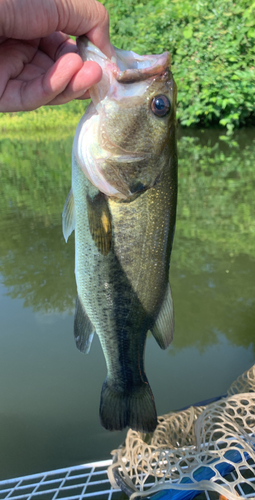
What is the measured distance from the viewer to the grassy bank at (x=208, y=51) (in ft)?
26.6

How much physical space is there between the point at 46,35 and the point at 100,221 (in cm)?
69

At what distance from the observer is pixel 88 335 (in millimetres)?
1647

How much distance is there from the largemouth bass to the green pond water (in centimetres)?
79

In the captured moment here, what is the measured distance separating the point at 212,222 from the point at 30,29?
3397 mm

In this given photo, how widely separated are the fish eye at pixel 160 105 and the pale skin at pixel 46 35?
0.71 feet

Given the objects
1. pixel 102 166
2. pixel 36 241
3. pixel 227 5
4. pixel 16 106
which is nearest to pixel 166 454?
pixel 102 166

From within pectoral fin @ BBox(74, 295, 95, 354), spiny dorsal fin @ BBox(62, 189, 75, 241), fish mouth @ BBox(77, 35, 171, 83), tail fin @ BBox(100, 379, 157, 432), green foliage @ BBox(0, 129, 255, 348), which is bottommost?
green foliage @ BBox(0, 129, 255, 348)

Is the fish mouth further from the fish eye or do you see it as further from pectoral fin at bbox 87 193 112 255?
pectoral fin at bbox 87 193 112 255

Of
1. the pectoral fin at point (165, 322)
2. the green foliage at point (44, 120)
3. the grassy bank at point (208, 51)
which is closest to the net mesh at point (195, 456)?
the pectoral fin at point (165, 322)

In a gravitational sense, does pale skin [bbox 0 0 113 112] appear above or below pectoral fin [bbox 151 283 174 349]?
above

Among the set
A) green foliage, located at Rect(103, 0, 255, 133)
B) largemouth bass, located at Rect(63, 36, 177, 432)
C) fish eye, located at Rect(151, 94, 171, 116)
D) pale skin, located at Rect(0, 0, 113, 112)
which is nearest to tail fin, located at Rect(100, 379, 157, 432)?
largemouth bass, located at Rect(63, 36, 177, 432)

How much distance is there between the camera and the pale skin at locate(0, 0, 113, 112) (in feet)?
4.14

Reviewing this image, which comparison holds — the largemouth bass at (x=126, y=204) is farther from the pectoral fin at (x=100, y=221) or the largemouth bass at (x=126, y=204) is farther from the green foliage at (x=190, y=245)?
the green foliage at (x=190, y=245)

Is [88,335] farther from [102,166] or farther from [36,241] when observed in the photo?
[36,241]
